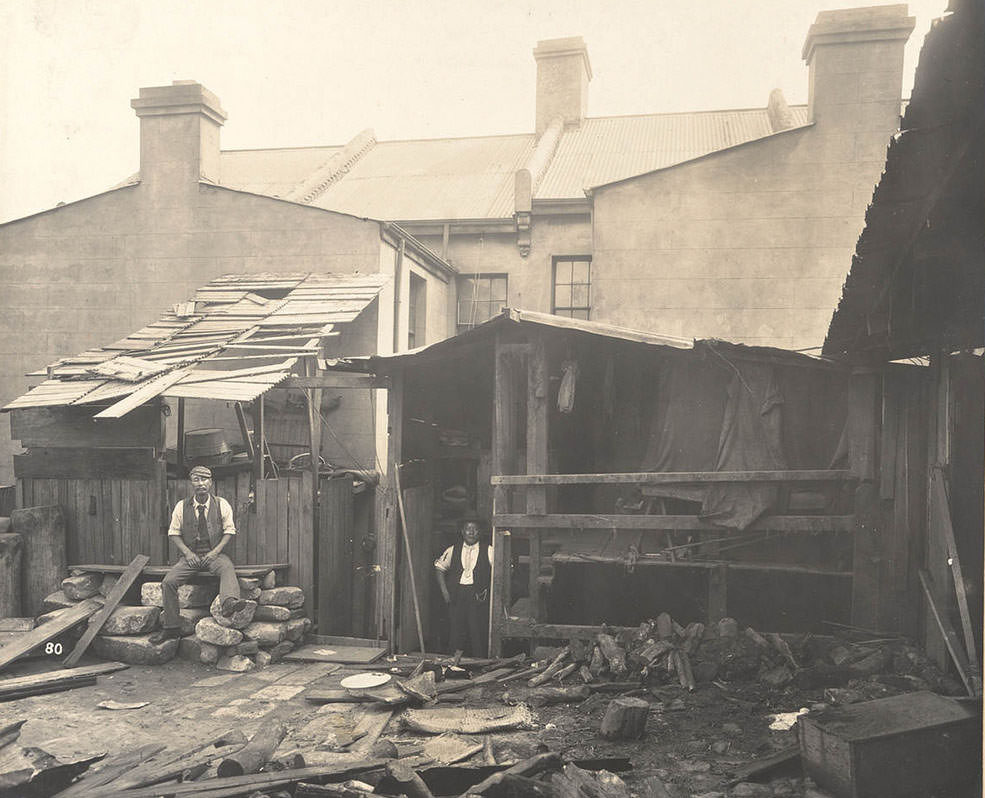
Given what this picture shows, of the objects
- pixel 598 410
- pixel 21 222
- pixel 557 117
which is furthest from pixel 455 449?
pixel 557 117

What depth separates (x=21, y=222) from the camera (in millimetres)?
16469

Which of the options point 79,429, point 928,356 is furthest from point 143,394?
point 928,356

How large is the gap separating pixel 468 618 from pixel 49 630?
518 centimetres

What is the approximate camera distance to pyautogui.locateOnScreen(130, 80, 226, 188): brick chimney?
1628 centimetres

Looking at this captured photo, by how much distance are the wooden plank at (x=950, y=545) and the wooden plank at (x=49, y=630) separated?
9.61 metres

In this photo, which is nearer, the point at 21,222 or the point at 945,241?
the point at 945,241

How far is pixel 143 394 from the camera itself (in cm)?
1043

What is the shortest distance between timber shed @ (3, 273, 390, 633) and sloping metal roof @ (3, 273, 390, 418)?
0.11ft

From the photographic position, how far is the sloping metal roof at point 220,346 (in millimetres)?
10680

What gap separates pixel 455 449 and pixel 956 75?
33.4 ft

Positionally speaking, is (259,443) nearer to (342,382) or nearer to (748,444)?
(342,382)

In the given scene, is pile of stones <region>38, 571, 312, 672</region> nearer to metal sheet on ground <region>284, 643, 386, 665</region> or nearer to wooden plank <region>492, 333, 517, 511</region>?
metal sheet on ground <region>284, 643, 386, 665</region>

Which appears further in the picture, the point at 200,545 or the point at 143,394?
the point at 143,394

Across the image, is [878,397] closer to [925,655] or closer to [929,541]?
[929,541]
